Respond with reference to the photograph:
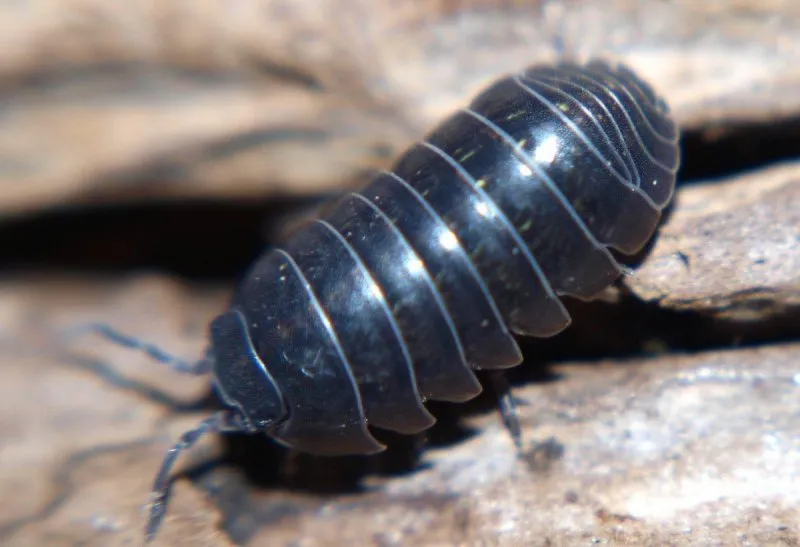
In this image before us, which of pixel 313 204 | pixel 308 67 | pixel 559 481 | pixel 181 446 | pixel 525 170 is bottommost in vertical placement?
pixel 559 481

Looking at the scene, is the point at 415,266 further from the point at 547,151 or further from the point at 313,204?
the point at 313,204

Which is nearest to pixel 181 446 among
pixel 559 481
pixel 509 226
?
pixel 559 481

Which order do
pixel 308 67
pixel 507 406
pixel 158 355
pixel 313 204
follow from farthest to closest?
1. pixel 313 204
2. pixel 308 67
3. pixel 158 355
4. pixel 507 406

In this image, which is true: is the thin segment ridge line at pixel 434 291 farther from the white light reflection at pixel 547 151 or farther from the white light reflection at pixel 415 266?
the white light reflection at pixel 547 151

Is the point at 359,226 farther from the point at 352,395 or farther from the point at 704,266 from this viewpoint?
the point at 704,266

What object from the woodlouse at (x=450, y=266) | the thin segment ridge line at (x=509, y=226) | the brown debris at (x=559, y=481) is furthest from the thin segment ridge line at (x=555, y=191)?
the brown debris at (x=559, y=481)

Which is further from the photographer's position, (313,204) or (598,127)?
(313,204)
